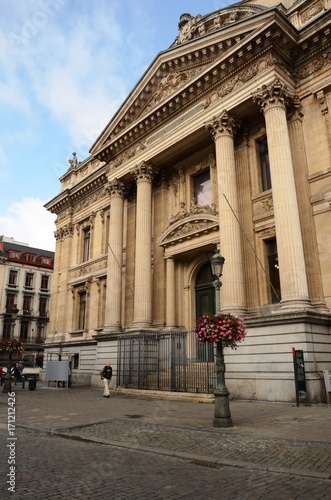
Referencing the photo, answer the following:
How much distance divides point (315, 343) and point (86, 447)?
29.6ft

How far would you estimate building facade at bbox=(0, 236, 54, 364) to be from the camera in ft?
198

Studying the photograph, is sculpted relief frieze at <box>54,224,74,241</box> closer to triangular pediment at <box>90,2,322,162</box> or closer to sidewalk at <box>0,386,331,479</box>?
triangular pediment at <box>90,2,322,162</box>

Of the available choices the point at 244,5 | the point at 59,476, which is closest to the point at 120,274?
the point at 244,5

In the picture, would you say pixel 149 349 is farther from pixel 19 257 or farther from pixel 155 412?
pixel 19 257

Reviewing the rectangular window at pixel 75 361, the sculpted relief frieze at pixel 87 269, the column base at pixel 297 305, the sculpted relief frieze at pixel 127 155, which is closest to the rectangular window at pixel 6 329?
the sculpted relief frieze at pixel 87 269

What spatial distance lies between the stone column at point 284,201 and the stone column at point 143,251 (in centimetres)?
832

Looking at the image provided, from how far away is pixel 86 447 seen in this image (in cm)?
741

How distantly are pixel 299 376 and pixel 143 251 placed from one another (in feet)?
38.2

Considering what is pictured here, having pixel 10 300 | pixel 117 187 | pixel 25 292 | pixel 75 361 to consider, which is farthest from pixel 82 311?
pixel 25 292

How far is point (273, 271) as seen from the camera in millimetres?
17516

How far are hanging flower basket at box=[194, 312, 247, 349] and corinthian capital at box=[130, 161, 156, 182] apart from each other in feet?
49.6

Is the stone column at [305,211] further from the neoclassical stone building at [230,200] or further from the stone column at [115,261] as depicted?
the stone column at [115,261]

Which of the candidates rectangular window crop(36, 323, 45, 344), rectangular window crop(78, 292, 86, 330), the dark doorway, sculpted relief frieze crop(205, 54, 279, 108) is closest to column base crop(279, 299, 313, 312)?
the dark doorway

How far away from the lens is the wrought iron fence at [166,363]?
15258 millimetres
